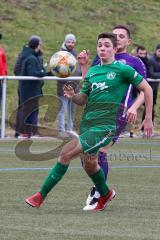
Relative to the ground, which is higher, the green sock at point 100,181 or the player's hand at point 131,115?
the player's hand at point 131,115

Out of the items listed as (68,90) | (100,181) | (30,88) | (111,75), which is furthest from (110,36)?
(30,88)

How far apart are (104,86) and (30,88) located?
9.15 meters

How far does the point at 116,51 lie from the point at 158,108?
43.9 ft

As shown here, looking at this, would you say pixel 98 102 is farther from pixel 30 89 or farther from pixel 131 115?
pixel 30 89

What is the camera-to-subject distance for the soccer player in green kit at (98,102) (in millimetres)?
9219

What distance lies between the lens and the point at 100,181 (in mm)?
9453

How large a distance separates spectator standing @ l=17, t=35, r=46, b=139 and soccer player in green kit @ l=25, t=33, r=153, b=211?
8741 mm

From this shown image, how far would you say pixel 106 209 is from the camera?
945cm

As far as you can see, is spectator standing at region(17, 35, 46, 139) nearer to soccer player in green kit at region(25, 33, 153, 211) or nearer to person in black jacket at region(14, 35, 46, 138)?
person in black jacket at region(14, 35, 46, 138)

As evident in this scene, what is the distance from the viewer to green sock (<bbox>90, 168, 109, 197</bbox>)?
9.39m

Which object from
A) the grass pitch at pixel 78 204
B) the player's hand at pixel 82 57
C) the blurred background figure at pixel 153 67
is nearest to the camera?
the grass pitch at pixel 78 204

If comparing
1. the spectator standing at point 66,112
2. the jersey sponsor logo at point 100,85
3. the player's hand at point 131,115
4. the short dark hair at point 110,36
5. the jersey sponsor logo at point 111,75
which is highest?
the short dark hair at point 110,36

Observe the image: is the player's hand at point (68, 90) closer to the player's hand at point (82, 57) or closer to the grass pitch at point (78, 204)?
the player's hand at point (82, 57)

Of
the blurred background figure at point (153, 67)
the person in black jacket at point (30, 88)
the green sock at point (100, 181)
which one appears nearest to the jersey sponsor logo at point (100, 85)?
the green sock at point (100, 181)
